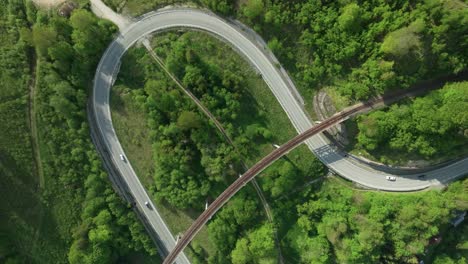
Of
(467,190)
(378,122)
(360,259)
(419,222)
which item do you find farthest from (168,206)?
(467,190)

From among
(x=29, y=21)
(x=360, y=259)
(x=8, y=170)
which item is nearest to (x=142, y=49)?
(x=29, y=21)

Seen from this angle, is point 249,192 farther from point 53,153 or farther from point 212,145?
point 53,153

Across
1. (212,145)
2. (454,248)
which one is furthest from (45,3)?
(454,248)

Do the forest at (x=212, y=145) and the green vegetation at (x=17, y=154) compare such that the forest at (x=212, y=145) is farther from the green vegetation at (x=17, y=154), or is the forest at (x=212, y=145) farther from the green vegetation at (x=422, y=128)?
the green vegetation at (x=422, y=128)

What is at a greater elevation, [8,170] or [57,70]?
[57,70]

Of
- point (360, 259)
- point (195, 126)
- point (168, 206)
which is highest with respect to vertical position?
point (195, 126)

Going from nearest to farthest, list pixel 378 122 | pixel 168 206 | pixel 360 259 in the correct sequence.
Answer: pixel 378 122 → pixel 360 259 → pixel 168 206

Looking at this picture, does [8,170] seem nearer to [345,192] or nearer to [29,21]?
[29,21]

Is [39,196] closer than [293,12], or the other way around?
[293,12]

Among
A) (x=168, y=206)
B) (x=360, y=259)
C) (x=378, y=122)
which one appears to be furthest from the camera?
(x=168, y=206)
